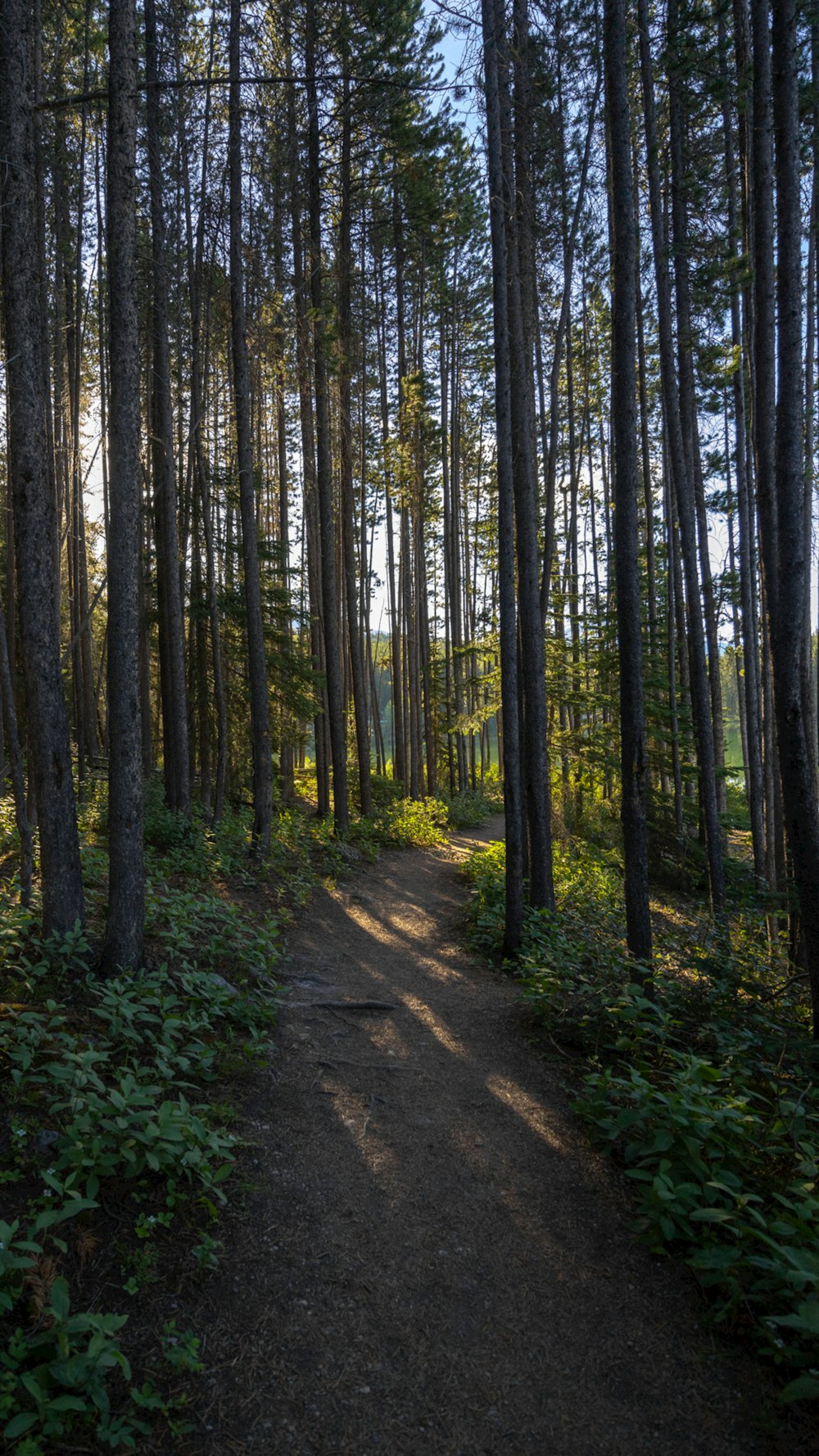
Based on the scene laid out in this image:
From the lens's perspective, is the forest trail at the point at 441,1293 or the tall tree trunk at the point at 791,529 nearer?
the forest trail at the point at 441,1293

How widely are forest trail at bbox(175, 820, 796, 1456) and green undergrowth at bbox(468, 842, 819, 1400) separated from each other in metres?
0.24

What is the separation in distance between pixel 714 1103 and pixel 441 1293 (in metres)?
1.64

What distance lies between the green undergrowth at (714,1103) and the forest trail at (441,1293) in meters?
0.24

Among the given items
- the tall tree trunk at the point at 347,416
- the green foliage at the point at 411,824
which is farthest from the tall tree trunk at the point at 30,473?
the green foliage at the point at 411,824

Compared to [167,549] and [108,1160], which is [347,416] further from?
[108,1160]

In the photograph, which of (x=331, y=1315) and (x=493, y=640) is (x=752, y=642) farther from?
(x=331, y=1315)

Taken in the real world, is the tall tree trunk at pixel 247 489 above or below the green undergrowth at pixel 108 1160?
above

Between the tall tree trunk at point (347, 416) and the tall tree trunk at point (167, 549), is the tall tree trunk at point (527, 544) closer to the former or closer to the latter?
the tall tree trunk at point (347, 416)

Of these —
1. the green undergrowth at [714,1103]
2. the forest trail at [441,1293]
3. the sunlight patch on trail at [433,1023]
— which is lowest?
the sunlight patch on trail at [433,1023]

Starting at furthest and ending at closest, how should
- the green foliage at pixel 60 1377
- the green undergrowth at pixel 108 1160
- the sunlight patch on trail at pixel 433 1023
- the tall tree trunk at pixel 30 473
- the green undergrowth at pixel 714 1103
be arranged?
the sunlight patch on trail at pixel 433 1023 < the tall tree trunk at pixel 30 473 < the green undergrowth at pixel 714 1103 < the green undergrowth at pixel 108 1160 < the green foliage at pixel 60 1377

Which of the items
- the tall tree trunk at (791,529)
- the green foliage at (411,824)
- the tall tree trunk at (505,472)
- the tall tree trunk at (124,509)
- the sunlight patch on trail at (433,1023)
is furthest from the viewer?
the green foliage at (411,824)

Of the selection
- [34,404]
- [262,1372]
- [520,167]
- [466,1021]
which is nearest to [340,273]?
[520,167]

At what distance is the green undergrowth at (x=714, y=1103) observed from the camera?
2773 mm

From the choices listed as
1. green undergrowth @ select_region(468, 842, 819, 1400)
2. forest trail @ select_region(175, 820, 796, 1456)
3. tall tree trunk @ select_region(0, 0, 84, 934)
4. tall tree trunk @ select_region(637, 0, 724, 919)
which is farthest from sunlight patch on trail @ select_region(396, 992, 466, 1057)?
tall tree trunk @ select_region(637, 0, 724, 919)
